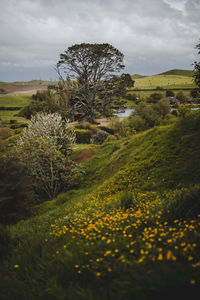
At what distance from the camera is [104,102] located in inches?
1572

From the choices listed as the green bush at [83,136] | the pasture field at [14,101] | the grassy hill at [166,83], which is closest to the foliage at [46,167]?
the green bush at [83,136]

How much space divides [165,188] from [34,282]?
16.1 ft

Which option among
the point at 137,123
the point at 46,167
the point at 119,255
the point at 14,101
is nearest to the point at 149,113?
the point at 137,123

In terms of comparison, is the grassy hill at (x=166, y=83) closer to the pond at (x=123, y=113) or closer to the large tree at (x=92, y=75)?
the pond at (x=123, y=113)

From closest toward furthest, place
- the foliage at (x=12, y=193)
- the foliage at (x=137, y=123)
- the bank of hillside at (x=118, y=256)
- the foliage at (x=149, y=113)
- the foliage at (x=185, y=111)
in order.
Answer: the bank of hillside at (x=118, y=256) < the foliage at (x=12, y=193) < the foliage at (x=185, y=111) < the foliage at (x=137, y=123) < the foliage at (x=149, y=113)

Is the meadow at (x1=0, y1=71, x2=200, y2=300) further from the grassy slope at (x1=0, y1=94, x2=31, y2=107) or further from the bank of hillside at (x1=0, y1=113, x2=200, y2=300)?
the grassy slope at (x1=0, y1=94, x2=31, y2=107)

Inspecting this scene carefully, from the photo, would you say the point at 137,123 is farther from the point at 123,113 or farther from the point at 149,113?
the point at 123,113

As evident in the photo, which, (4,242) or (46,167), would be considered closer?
(4,242)

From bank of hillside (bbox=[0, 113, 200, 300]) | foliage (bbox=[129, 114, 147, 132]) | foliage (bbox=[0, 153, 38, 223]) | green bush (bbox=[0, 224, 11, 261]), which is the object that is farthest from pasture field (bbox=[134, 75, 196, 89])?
green bush (bbox=[0, 224, 11, 261])

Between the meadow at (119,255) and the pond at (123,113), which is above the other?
the pond at (123,113)

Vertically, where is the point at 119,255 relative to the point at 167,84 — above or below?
below

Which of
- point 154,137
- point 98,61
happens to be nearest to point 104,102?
point 98,61

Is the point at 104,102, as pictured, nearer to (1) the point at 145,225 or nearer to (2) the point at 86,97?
(2) the point at 86,97

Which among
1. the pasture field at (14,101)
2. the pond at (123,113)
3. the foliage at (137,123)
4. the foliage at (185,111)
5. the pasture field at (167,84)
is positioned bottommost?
the foliage at (137,123)
